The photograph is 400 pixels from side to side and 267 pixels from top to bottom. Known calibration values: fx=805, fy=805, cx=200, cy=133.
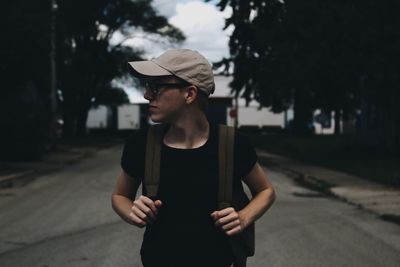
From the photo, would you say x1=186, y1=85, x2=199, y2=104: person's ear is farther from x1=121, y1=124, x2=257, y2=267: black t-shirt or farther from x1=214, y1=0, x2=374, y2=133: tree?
x1=214, y1=0, x2=374, y2=133: tree

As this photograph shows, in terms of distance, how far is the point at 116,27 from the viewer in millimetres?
61344

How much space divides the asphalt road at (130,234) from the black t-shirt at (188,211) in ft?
17.6

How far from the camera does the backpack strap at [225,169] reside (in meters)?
3.31

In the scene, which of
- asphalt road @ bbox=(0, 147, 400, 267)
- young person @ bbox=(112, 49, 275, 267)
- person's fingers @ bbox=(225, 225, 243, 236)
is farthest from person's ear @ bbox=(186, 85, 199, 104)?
asphalt road @ bbox=(0, 147, 400, 267)

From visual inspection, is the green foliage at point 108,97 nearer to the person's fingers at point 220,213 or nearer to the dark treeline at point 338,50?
the dark treeline at point 338,50

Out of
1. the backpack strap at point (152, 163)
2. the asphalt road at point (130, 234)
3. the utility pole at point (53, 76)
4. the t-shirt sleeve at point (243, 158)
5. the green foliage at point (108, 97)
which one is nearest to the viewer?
the backpack strap at point (152, 163)

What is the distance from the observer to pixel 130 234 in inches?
432

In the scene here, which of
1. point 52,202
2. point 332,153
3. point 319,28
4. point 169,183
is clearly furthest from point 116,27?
point 169,183

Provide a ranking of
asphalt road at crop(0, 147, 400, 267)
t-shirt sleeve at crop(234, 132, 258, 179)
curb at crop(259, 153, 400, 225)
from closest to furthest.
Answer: t-shirt sleeve at crop(234, 132, 258, 179) < asphalt road at crop(0, 147, 400, 267) < curb at crop(259, 153, 400, 225)

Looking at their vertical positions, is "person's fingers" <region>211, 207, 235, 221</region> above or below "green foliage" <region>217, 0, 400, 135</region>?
below

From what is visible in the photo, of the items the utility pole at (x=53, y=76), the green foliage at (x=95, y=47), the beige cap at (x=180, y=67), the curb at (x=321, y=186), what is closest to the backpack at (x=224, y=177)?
the beige cap at (x=180, y=67)

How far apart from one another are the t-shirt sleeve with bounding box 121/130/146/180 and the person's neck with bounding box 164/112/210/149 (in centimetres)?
11

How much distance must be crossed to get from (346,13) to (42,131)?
1198cm

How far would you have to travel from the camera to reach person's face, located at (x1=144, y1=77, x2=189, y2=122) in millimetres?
3312
